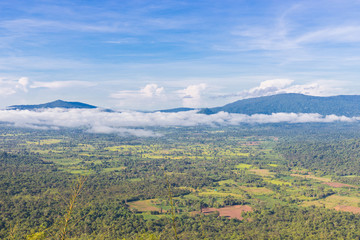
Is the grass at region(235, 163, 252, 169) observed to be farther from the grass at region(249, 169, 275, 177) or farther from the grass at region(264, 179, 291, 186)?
the grass at region(264, 179, 291, 186)

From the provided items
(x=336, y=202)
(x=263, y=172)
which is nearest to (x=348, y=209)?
(x=336, y=202)

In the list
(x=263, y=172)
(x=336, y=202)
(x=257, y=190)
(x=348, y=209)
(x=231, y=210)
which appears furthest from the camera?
(x=263, y=172)

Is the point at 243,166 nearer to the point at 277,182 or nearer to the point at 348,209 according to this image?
the point at 277,182

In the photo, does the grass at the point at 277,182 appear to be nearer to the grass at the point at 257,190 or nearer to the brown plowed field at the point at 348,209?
the grass at the point at 257,190

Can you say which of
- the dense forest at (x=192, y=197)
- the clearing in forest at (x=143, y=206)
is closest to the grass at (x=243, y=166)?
the dense forest at (x=192, y=197)

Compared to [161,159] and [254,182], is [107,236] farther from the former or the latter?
[161,159]

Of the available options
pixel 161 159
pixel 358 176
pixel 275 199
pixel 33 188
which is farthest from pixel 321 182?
pixel 33 188
